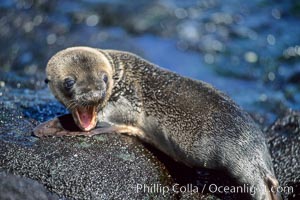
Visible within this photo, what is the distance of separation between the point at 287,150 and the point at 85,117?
7.55 feet

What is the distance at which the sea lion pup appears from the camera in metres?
6.30

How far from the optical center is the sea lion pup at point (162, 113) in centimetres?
630

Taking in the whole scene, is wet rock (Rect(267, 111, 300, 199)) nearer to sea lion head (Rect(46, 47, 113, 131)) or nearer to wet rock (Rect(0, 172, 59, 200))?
sea lion head (Rect(46, 47, 113, 131))

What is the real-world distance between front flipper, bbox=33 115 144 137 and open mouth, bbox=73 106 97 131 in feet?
0.17

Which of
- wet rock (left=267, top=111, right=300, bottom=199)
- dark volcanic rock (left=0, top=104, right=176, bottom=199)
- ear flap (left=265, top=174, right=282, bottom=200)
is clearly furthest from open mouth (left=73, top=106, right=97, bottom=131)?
wet rock (left=267, top=111, right=300, bottom=199)

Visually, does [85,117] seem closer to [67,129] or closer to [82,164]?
[67,129]

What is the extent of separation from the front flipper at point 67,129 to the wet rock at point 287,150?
1554 millimetres

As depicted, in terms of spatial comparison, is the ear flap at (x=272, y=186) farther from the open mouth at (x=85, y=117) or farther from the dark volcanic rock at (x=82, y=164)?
the open mouth at (x=85, y=117)

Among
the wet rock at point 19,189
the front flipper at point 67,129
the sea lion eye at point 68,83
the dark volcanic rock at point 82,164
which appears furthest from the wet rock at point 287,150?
the wet rock at point 19,189

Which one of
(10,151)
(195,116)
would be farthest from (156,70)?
(10,151)

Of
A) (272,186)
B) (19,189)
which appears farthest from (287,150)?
(19,189)

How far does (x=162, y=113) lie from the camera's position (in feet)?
22.8

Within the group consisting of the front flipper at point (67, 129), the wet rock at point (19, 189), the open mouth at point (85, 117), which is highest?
the open mouth at point (85, 117)

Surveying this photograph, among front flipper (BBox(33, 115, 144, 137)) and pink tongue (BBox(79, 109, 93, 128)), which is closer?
front flipper (BBox(33, 115, 144, 137))
